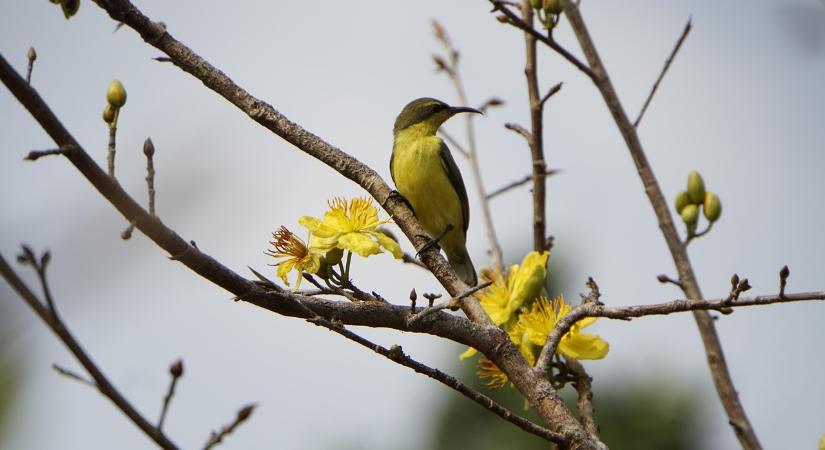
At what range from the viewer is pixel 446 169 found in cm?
711

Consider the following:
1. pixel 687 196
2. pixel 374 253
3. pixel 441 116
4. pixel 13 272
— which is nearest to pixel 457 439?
pixel 441 116

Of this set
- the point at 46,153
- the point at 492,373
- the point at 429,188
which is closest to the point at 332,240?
the point at 492,373

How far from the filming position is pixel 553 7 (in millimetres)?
4742

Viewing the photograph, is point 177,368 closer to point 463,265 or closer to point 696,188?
point 696,188

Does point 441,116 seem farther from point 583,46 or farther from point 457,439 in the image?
point 457,439

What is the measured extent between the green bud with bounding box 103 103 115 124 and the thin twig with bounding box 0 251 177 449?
5.80ft

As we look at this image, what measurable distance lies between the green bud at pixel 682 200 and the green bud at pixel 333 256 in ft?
7.16

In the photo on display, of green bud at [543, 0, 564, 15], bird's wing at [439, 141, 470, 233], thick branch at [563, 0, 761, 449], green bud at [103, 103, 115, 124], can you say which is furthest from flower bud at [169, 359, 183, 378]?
bird's wing at [439, 141, 470, 233]

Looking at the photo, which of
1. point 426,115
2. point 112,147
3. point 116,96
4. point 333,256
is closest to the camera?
point 112,147

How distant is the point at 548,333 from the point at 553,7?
1.72 meters

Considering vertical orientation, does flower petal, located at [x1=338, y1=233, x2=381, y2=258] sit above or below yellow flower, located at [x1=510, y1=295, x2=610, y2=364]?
below

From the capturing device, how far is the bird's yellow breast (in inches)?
270

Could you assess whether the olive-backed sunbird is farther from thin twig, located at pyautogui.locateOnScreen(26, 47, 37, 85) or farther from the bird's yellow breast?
thin twig, located at pyautogui.locateOnScreen(26, 47, 37, 85)

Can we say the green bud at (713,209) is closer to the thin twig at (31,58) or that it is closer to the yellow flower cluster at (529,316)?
the yellow flower cluster at (529,316)
